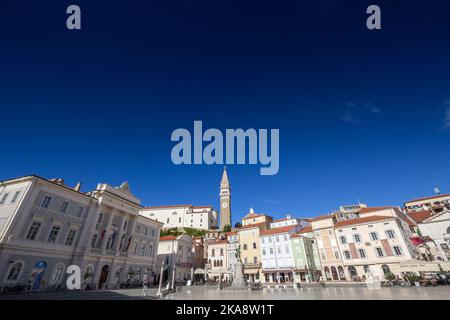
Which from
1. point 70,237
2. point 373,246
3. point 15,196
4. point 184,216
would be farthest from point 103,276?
point 184,216

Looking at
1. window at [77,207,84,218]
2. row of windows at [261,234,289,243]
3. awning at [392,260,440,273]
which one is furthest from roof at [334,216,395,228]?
window at [77,207,84,218]

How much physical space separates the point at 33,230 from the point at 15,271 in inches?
163

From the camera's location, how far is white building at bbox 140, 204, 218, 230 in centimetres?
10525

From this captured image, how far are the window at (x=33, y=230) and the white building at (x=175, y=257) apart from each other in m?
29.8

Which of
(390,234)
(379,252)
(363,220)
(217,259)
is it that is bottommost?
(379,252)

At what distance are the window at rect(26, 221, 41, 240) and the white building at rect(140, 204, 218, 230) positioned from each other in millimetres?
80084

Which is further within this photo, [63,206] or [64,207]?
[64,207]

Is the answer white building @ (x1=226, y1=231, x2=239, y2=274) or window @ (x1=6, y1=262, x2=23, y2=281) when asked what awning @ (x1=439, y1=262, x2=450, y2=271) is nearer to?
white building @ (x1=226, y1=231, x2=239, y2=274)

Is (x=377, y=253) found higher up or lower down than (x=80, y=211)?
lower down

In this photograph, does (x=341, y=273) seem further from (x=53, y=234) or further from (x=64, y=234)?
(x=53, y=234)

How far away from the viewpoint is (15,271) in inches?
918

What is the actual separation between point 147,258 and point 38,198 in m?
22.9

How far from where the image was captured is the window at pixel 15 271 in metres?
22.9
